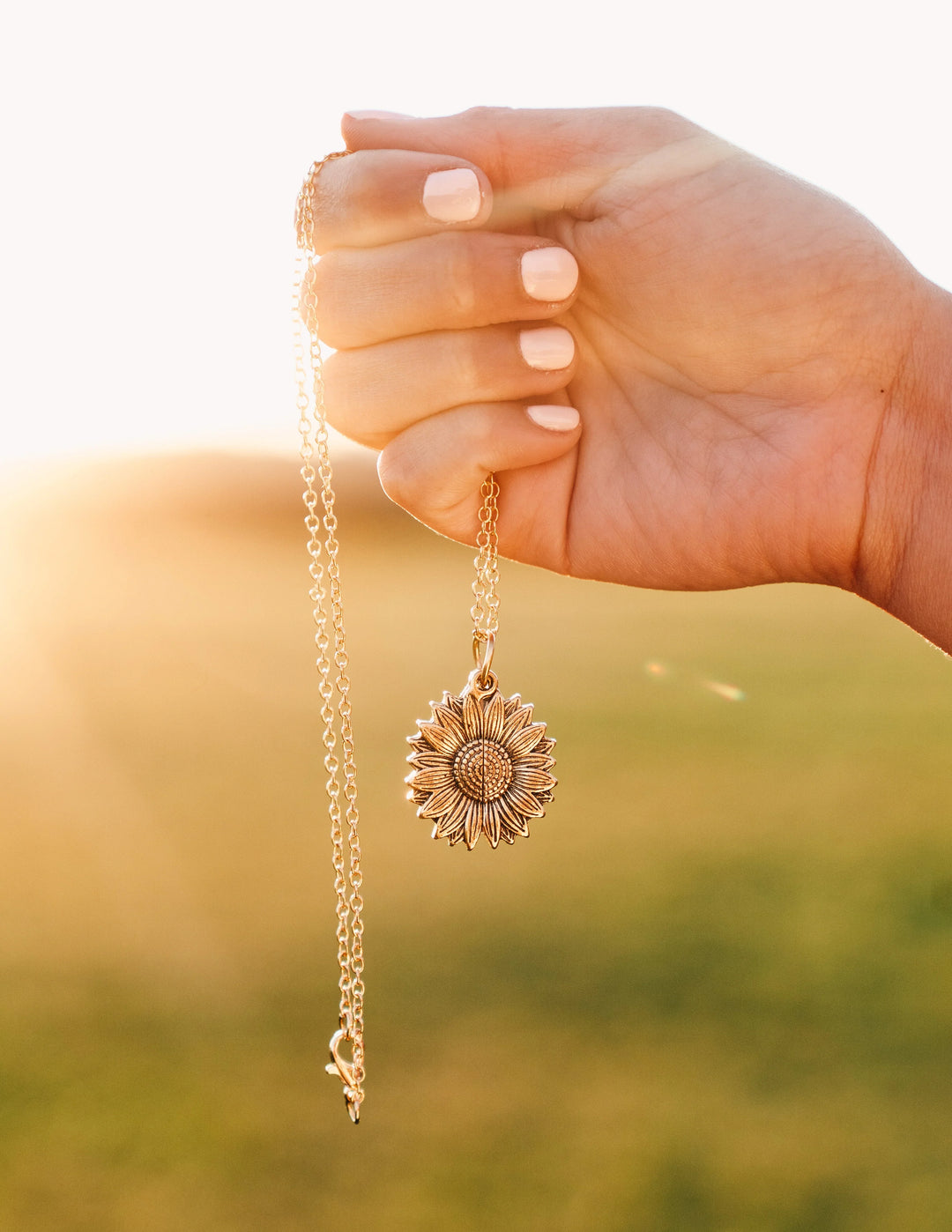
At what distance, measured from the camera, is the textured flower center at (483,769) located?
1722mm

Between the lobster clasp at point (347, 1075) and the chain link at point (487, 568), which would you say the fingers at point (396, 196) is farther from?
the lobster clasp at point (347, 1075)

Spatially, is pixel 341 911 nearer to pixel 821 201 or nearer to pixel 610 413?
pixel 610 413

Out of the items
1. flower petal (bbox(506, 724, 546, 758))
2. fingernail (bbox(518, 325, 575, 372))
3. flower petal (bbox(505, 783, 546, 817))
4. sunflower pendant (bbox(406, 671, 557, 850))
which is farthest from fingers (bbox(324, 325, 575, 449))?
flower petal (bbox(505, 783, 546, 817))

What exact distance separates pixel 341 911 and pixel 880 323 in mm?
1459

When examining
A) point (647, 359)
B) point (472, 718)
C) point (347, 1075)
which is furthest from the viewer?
point (647, 359)

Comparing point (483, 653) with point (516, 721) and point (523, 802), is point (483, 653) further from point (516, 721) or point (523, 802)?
point (523, 802)

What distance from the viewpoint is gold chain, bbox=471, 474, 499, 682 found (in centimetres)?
174

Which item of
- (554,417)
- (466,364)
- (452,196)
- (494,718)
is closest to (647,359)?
(554,417)

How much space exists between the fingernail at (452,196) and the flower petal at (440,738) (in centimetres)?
87

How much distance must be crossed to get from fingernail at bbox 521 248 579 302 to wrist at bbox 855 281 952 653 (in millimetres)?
702

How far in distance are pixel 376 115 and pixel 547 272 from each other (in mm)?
411

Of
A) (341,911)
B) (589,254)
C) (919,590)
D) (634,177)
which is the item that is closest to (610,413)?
(589,254)

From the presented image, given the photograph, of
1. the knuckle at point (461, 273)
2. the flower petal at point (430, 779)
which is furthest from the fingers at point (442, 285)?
the flower petal at point (430, 779)

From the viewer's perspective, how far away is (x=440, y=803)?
67.3 inches
